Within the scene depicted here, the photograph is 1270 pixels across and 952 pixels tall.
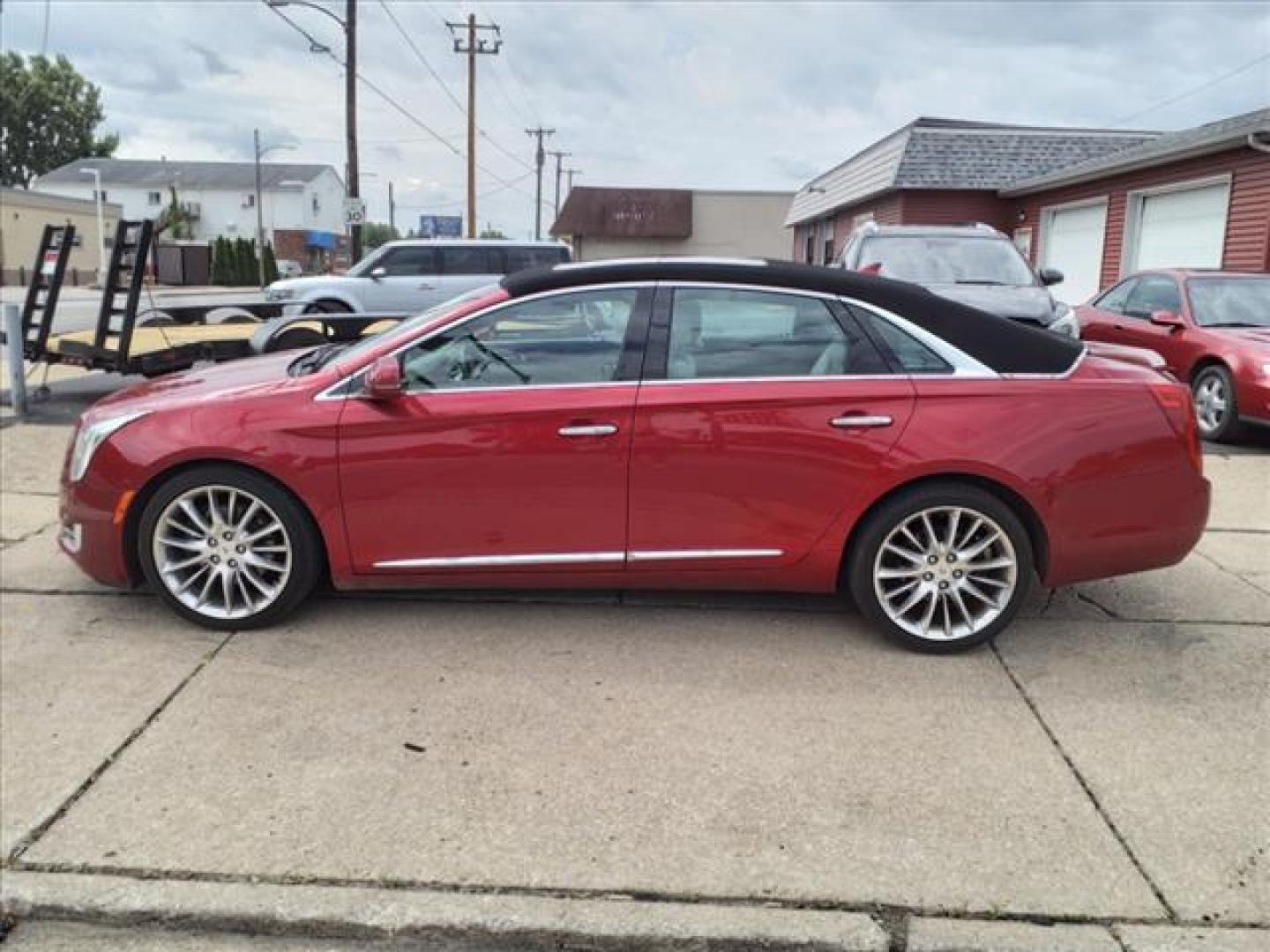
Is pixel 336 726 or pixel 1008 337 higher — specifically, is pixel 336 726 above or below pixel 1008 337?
below

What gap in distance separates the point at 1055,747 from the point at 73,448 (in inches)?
159

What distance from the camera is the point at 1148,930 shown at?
2.57m

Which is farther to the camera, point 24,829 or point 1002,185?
point 1002,185

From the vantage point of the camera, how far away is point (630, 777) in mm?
3258

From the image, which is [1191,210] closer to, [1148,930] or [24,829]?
[1148,930]

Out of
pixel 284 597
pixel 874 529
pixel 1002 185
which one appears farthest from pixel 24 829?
pixel 1002 185

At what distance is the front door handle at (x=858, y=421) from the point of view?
4.02 metres

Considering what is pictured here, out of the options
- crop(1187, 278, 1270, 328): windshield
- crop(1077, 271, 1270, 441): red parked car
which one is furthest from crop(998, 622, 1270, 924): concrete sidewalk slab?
crop(1187, 278, 1270, 328): windshield

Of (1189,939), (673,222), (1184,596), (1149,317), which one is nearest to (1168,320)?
(1149,317)

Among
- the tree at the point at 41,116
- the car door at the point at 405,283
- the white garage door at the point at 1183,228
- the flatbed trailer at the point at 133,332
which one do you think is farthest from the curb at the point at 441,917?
the tree at the point at 41,116

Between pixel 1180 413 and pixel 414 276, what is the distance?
12.3 meters

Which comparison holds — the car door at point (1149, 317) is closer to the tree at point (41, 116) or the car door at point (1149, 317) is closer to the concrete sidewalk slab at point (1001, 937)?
the concrete sidewalk slab at point (1001, 937)

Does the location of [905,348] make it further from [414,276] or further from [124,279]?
[414,276]

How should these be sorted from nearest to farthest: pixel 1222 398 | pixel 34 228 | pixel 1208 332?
pixel 1222 398 → pixel 1208 332 → pixel 34 228
